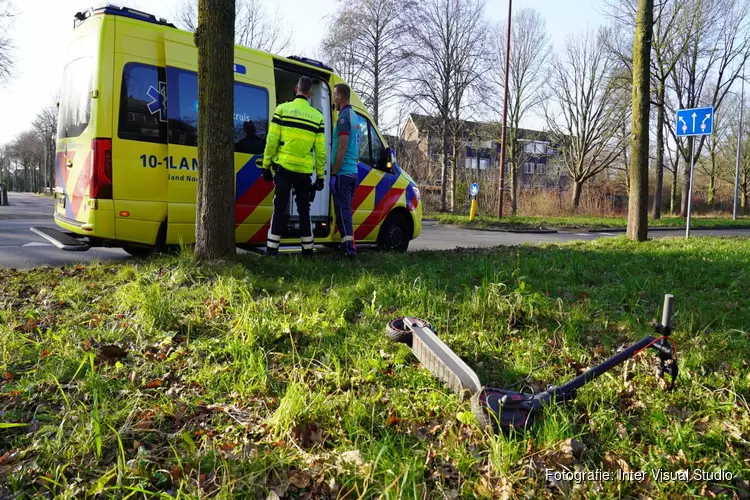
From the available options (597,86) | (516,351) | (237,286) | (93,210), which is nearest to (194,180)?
(93,210)

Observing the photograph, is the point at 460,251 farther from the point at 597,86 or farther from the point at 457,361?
the point at 597,86

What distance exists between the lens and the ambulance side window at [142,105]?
5379 mm

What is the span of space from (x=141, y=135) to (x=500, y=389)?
5.00 meters

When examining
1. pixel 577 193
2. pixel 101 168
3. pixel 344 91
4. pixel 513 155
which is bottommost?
pixel 101 168

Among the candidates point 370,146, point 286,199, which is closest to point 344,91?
point 370,146

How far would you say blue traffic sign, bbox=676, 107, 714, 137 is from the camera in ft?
31.6

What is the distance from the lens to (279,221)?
5.84 meters

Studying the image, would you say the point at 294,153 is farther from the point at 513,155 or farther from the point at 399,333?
the point at 513,155

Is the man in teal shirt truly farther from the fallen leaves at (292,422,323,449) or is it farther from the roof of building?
the roof of building

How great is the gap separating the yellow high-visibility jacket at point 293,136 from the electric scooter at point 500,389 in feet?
11.2

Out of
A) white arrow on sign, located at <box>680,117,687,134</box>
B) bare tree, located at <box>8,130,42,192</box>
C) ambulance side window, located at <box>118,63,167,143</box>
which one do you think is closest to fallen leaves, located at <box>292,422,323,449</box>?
ambulance side window, located at <box>118,63,167,143</box>

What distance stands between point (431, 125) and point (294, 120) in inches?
815

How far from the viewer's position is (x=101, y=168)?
526 cm

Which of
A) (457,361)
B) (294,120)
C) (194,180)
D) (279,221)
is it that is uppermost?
(294,120)
